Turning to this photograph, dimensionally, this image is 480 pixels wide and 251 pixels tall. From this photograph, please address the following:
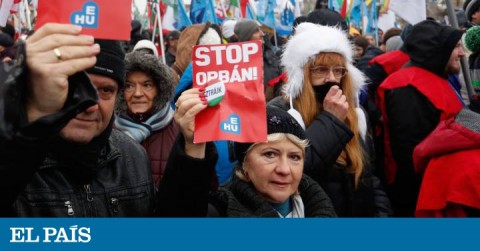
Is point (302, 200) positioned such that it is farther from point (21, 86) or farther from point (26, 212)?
point (21, 86)

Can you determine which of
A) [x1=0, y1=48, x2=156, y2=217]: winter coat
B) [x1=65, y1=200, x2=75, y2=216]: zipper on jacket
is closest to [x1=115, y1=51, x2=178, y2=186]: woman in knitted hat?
[x1=0, y1=48, x2=156, y2=217]: winter coat

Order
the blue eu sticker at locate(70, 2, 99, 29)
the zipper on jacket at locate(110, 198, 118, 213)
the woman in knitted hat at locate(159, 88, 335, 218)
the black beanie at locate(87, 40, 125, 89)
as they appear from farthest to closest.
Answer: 1. the woman in knitted hat at locate(159, 88, 335, 218)
2. the black beanie at locate(87, 40, 125, 89)
3. the zipper on jacket at locate(110, 198, 118, 213)
4. the blue eu sticker at locate(70, 2, 99, 29)

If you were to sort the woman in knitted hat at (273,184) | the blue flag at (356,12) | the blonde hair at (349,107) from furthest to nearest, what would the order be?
the blue flag at (356,12) < the blonde hair at (349,107) < the woman in knitted hat at (273,184)

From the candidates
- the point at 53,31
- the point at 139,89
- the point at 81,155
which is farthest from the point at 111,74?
the point at 139,89

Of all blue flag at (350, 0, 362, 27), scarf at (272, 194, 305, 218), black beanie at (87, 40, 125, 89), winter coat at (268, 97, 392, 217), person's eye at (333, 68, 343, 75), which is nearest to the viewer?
black beanie at (87, 40, 125, 89)

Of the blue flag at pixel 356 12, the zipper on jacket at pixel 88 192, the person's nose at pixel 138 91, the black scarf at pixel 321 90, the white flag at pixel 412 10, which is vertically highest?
the white flag at pixel 412 10

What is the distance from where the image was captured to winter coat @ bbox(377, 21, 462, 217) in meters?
4.78

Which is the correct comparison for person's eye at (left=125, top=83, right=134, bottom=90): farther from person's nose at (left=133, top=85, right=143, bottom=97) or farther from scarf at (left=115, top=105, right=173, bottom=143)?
scarf at (left=115, top=105, right=173, bottom=143)

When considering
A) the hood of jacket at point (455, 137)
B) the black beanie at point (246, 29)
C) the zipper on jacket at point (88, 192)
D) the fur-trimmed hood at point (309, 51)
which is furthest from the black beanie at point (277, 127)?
the black beanie at point (246, 29)

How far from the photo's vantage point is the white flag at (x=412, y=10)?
5.06m

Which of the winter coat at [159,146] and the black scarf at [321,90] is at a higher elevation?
the black scarf at [321,90]

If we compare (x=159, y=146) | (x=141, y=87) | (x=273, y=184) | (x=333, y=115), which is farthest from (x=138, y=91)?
(x=273, y=184)

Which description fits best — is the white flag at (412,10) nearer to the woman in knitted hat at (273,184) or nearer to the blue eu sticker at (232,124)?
the woman in knitted hat at (273,184)

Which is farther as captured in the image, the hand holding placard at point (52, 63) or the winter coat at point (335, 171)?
the winter coat at point (335, 171)
